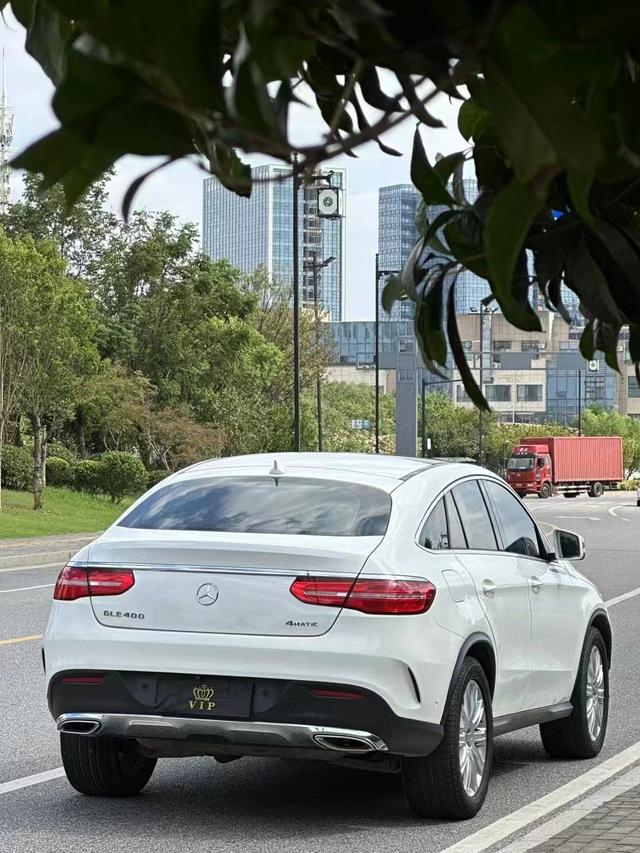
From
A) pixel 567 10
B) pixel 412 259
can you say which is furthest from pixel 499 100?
pixel 412 259

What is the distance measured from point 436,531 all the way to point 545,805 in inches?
55.7

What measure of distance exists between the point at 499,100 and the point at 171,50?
25 centimetres

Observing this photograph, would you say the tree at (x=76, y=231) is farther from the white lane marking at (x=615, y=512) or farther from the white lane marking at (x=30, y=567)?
the white lane marking at (x=30, y=567)

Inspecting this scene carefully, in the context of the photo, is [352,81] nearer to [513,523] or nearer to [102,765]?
[102,765]

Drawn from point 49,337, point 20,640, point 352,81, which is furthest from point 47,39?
point 49,337

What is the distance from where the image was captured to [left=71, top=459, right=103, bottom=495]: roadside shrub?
51500 mm

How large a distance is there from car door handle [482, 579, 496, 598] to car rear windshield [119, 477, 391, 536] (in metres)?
0.71

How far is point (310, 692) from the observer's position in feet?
21.8

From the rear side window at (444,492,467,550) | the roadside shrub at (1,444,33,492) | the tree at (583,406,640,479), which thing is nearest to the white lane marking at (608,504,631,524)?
the roadside shrub at (1,444,33,492)

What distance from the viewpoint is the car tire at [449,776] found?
699cm

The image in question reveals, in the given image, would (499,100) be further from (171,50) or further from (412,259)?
(412,259)

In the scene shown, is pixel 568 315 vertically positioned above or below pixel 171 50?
below

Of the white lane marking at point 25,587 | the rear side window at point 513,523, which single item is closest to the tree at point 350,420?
the white lane marking at point 25,587

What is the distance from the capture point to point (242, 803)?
7566mm
